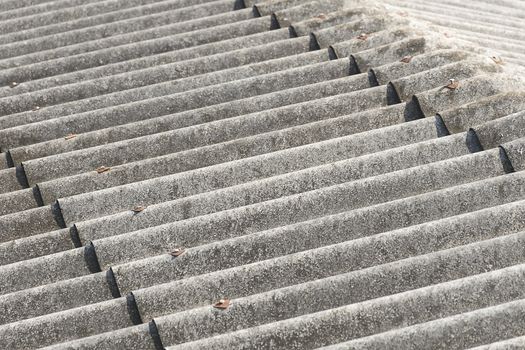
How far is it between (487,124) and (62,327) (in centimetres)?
362

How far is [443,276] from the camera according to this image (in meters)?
6.80

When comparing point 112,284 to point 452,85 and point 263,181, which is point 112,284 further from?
point 452,85

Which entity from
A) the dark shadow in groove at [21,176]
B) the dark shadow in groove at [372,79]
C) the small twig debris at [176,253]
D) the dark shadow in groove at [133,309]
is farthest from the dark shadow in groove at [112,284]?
the dark shadow in groove at [372,79]

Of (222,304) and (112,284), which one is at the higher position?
(112,284)

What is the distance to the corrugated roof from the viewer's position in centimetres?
656

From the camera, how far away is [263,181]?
8000 mm

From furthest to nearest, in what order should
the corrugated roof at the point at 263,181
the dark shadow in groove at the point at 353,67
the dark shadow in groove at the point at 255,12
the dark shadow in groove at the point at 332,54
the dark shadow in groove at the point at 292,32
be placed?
the dark shadow in groove at the point at 255,12 → the dark shadow in groove at the point at 292,32 → the dark shadow in groove at the point at 332,54 → the dark shadow in groove at the point at 353,67 → the corrugated roof at the point at 263,181

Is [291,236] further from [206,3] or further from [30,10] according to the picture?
[30,10]

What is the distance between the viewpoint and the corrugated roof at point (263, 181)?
656 cm

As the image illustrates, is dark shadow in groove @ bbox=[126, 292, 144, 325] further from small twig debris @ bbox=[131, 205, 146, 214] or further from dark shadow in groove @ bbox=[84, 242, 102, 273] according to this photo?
small twig debris @ bbox=[131, 205, 146, 214]

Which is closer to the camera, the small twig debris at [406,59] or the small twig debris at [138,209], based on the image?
the small twig debris at [138,209]

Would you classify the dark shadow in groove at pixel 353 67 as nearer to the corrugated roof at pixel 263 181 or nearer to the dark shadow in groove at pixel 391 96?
the corrugated roof at pixel 263 181

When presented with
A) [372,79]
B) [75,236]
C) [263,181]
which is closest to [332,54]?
[372,79]

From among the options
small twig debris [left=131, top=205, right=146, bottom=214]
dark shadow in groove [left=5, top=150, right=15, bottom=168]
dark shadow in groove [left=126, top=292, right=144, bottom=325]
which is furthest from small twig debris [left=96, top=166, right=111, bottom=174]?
dark shadow in groove [left=126, top=292, right=144, bottom=325]
